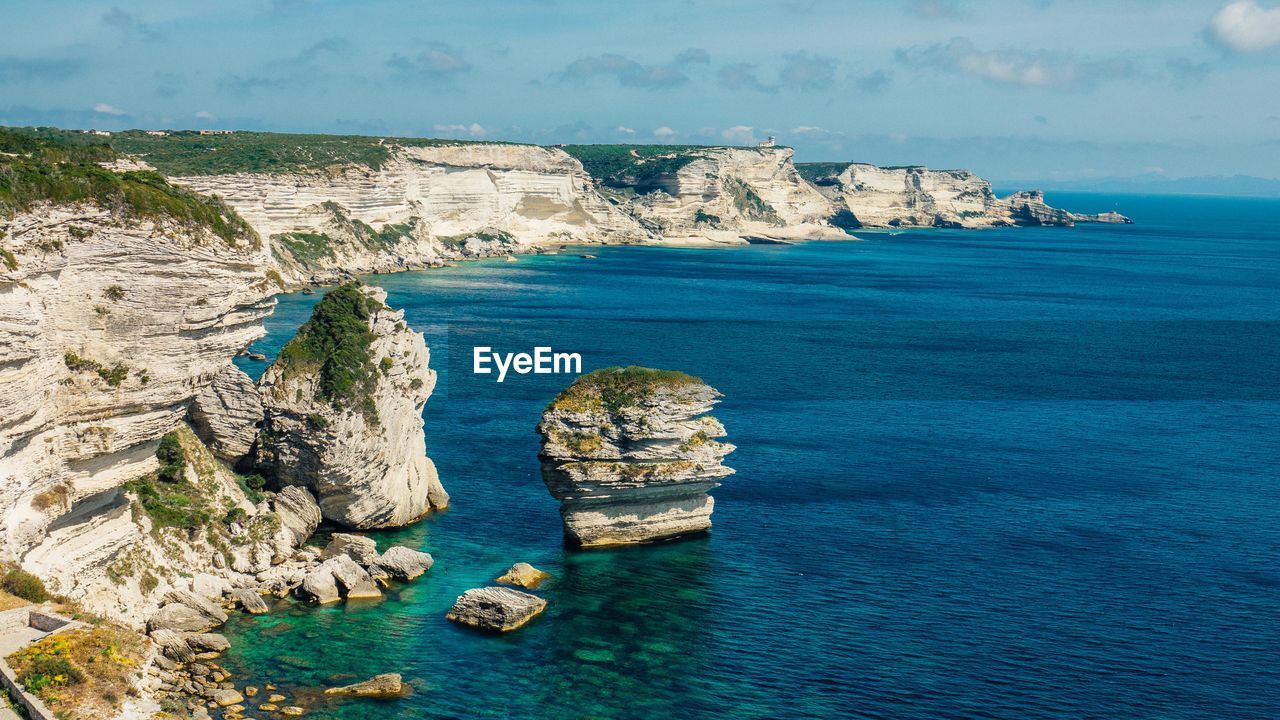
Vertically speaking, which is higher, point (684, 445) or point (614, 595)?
point (684, 445)

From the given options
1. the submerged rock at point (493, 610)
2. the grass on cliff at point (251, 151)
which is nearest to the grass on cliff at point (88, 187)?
the submerged rock at point (493, 610)

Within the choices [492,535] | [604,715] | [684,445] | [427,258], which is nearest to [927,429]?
[684,445]

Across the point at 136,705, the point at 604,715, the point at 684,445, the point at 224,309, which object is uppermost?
the point at 224,309

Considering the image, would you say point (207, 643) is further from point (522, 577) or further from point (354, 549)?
point (522, 577)

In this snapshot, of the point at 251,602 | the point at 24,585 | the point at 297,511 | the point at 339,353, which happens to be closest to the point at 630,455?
the point at 339,353

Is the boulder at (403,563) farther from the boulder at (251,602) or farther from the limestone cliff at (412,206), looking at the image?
the limestone cliff at (412,206)

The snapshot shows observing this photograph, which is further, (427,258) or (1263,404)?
(427,258)

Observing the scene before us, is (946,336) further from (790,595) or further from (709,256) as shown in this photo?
(709,256)
